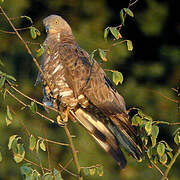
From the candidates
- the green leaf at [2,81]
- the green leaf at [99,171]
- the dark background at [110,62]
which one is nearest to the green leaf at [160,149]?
the green leaf at [99,171]

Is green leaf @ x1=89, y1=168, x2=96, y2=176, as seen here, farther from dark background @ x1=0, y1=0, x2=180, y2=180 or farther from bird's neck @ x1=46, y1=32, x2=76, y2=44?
dark background @ x1=0, y1=0, x2=180, y2=180

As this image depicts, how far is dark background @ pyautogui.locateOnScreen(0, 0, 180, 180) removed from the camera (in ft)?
21.2

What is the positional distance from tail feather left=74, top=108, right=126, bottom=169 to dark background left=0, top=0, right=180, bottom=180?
2261 mm

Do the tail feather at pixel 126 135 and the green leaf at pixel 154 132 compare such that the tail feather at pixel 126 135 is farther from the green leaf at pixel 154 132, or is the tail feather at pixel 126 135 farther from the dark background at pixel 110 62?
the dark background at pixel 110 62

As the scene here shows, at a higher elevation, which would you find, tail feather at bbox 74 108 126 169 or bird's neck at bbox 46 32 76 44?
bird's neck at bbox 46 32 76 44

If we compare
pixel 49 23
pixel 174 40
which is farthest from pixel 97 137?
pixel 174 40

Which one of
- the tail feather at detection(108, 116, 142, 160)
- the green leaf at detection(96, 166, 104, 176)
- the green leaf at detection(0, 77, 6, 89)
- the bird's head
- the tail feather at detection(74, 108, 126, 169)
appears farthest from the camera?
the bird's head

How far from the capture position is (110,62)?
672 centimetres

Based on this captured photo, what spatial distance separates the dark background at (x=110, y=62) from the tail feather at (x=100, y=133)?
2.26m

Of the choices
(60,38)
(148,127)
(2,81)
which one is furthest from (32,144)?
(60,38)

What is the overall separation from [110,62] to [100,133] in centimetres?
290

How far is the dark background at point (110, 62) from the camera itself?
6473 mm

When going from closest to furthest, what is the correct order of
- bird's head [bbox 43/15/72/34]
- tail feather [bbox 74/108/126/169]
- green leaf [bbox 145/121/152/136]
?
1. green leaf [bbox 145/121/152/136]
2. tail feather [bbox 74/108/126/169]
3. bird's head [bbox 43/15/72/34]

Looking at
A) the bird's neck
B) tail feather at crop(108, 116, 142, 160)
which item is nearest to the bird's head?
the bird's neck
